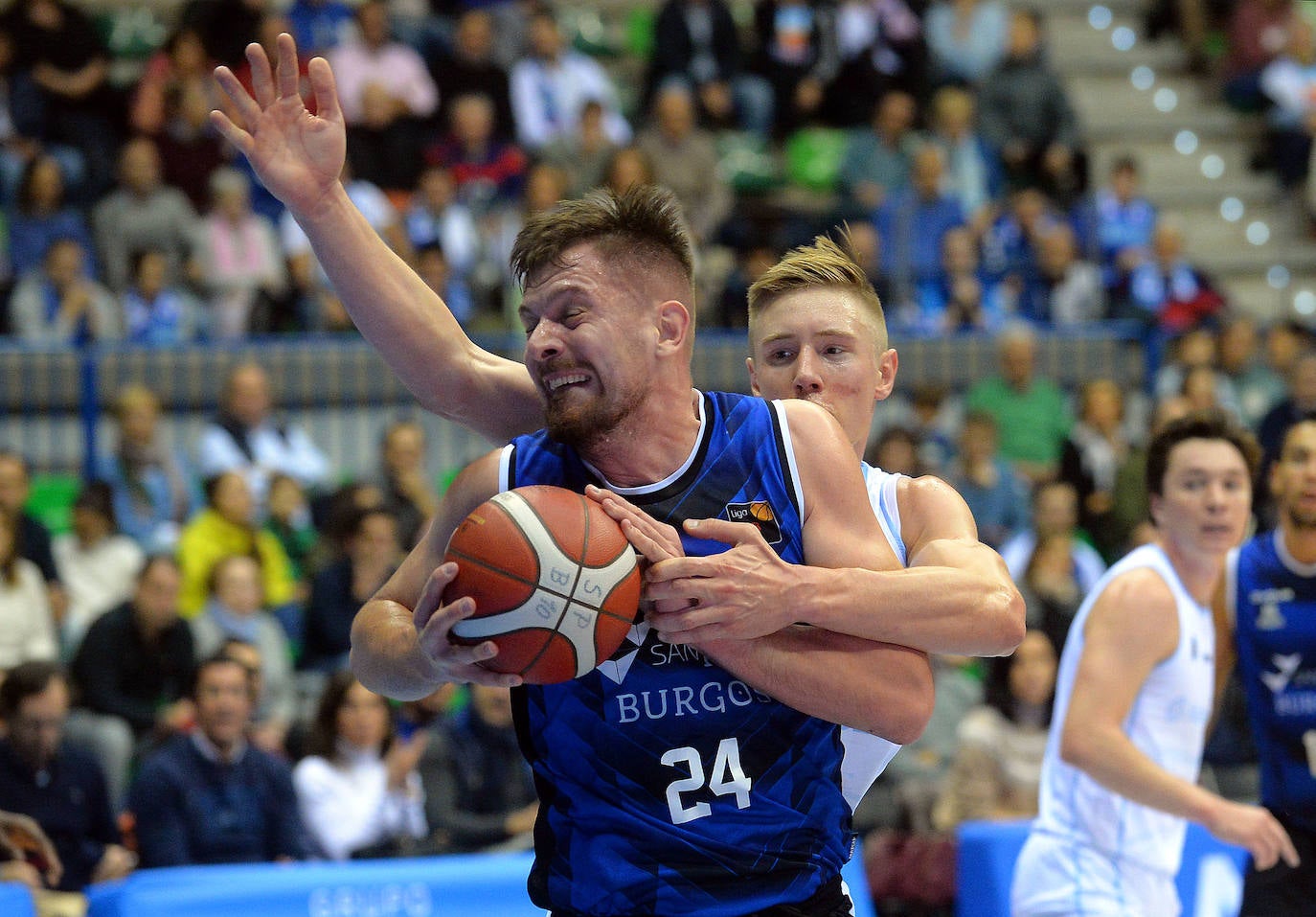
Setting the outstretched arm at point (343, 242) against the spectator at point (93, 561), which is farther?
the spectator at point (93, 561)

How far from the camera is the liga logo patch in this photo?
3398 millimetres

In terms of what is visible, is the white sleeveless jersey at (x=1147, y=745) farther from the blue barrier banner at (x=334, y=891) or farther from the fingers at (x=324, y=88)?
the fingers at (x=324, y=88)

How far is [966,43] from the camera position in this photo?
1545 cm

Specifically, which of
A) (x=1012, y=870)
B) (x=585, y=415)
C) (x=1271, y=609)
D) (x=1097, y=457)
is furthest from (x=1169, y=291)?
(x=585, y=415)

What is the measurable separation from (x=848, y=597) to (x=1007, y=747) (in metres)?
5.86

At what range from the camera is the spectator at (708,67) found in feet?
47.1

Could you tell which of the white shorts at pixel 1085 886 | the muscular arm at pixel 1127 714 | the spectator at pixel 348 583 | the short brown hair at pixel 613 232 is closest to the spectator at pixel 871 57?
the spectator at pixel 348 583

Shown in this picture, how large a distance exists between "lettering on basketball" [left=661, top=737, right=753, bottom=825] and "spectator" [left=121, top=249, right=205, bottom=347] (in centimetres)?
862

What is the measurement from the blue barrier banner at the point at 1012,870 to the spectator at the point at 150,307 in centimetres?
657

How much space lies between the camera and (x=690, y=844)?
330 cm

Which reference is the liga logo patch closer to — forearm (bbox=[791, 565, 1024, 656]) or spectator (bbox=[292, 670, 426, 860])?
forearm (bbox=[791, 565, 1024, 656])

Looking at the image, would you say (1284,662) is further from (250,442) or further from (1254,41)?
(1254,41)

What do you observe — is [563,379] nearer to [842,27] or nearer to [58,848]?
[58,848]

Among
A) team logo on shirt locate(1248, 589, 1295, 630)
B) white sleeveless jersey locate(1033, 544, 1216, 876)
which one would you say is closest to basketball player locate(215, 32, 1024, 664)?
white sleeveless jersey locate(1033, 544, 1216, 876)
